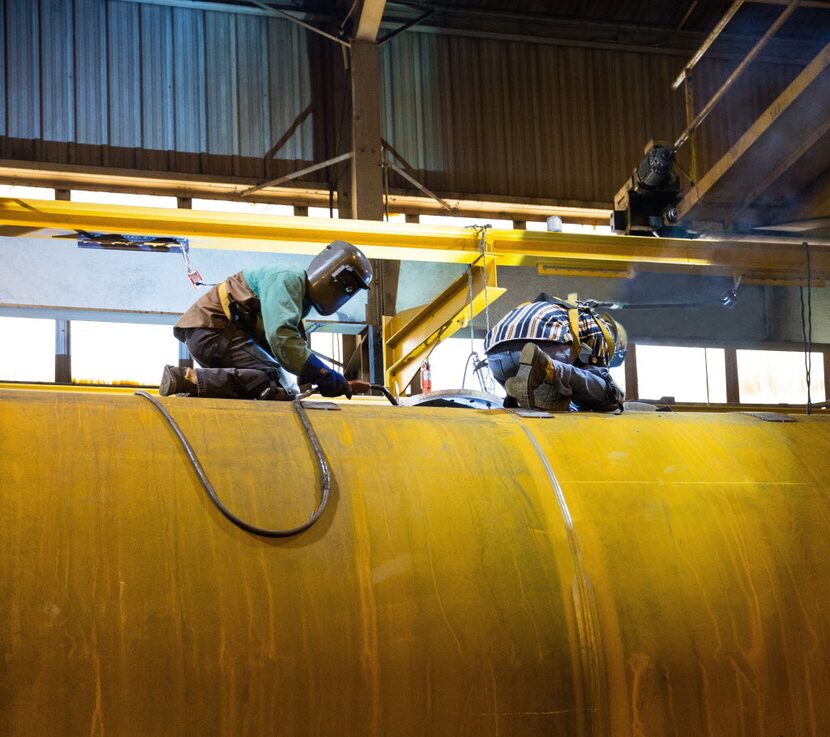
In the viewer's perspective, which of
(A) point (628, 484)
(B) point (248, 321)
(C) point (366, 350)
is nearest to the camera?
(A) point (628, 484)

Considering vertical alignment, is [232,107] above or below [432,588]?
above

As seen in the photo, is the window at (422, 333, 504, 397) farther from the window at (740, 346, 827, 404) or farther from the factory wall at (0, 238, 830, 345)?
the window at (740, 346, 827, 404)

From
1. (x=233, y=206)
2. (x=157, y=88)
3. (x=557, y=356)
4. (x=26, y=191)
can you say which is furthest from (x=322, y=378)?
(x=157, y=88)

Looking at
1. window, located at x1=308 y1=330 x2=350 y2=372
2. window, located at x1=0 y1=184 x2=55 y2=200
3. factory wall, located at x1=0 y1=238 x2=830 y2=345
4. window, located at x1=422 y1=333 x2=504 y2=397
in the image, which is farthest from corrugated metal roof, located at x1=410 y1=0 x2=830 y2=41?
window, located at x1=0 y1=184 x2=55 y2=200

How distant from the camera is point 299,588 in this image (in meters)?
3.90

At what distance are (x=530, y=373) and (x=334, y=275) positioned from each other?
1.37 metres

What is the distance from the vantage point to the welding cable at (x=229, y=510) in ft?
13.0

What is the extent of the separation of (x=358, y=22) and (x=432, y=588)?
10.2m

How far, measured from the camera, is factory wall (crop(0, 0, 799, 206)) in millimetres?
13094

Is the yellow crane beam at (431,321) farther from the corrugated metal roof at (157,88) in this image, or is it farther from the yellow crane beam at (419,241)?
the corrugated metal roof at (157,88)

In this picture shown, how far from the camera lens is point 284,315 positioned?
596 centimetres

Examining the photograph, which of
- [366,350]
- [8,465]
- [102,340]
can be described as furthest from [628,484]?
[102,340]

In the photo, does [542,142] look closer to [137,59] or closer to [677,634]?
[137,59]

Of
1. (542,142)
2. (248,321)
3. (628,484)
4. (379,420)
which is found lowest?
(628,484)
